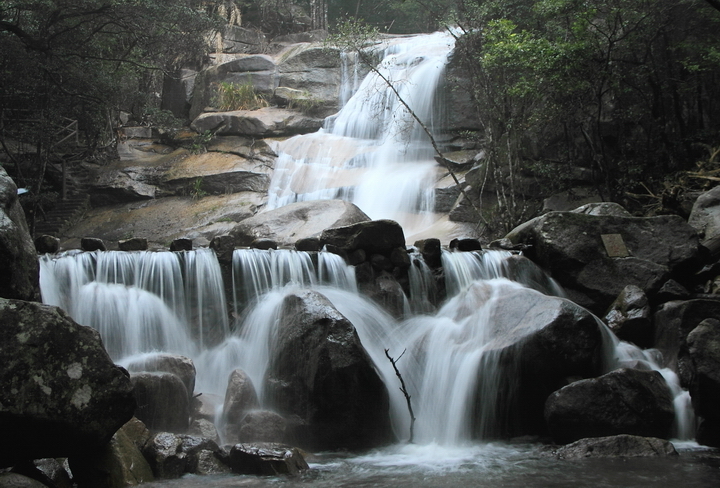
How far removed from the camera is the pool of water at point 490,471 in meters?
4.57

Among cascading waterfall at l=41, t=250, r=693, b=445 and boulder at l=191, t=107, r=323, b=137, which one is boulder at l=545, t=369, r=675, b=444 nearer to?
cascading waterfall at l=41, t=250, r=693, b=445

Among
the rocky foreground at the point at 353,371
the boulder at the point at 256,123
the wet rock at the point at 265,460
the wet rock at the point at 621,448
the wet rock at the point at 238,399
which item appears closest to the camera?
the rocky foreground at the point at 353,371

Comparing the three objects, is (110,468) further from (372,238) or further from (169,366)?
(372,238)

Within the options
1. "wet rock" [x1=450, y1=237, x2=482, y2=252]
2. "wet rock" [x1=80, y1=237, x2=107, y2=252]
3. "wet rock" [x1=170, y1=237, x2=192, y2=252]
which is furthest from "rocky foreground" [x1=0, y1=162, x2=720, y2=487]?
"wet rock" [x1=80, y1=237, x2=107, y2=252]

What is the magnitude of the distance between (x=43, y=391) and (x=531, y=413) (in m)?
4.80

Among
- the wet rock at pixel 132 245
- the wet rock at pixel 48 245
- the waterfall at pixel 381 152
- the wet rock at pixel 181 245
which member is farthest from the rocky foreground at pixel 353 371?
the waterfall at pixel 381 152

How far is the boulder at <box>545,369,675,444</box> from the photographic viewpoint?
5789 mm

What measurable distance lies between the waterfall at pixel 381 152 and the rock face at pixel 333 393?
7971mm

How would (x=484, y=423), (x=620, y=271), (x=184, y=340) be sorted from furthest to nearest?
(x=620, y=271)
(x=184, y=340)
(x=484, y=423)

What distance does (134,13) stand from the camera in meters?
13.6

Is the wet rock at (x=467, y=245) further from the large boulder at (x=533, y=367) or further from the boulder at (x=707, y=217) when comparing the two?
the boulder at (x=707, y=217)

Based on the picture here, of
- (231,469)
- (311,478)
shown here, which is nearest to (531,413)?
(311,478)

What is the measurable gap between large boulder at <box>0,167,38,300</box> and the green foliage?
1518cm

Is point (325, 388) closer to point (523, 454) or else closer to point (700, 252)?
point (523, 454)
